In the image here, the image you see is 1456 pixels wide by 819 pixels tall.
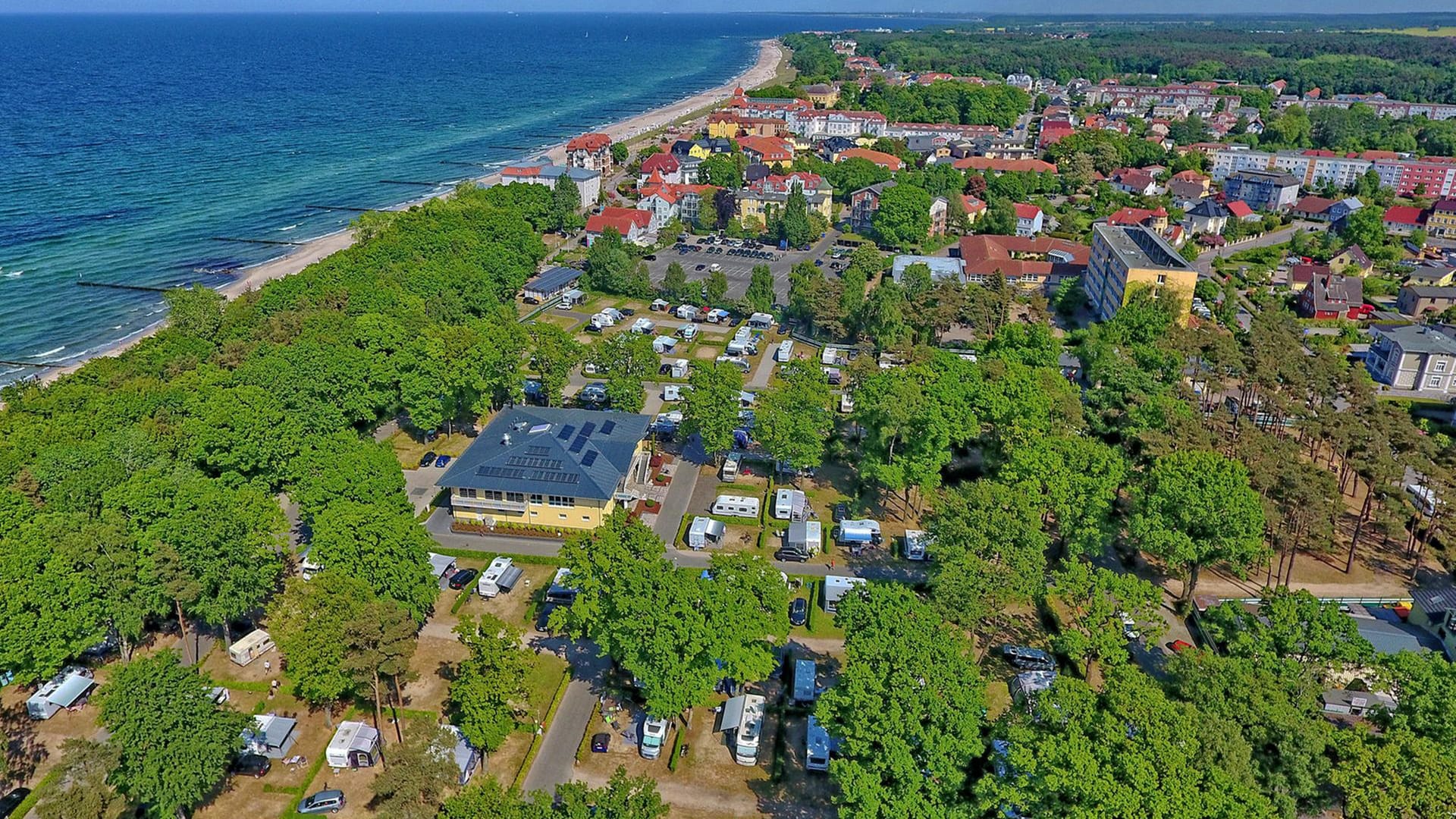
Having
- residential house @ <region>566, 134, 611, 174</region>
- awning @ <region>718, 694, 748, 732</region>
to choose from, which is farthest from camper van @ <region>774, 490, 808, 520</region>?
residential house @ <region>566, 134, 611, 174</region>

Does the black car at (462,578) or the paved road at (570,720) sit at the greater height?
the black car at (462,578)

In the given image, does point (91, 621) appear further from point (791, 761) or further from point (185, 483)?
point (791, 761)

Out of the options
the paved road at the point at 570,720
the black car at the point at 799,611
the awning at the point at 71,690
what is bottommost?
the paved road at the point at 570,720

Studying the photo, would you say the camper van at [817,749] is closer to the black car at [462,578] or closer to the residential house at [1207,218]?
the black car at [462,578]

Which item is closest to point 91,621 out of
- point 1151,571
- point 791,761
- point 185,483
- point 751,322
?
point 185,483

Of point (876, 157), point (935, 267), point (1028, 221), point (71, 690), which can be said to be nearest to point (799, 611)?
point (71, 690)

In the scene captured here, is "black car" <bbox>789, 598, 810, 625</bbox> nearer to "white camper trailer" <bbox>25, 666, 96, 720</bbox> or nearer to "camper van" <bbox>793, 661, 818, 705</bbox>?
"camper van" <bbox>793, 661, 818, 705</bbox>

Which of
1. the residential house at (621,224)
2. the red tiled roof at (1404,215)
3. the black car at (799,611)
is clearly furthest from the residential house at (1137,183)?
the black car at (799,611)
